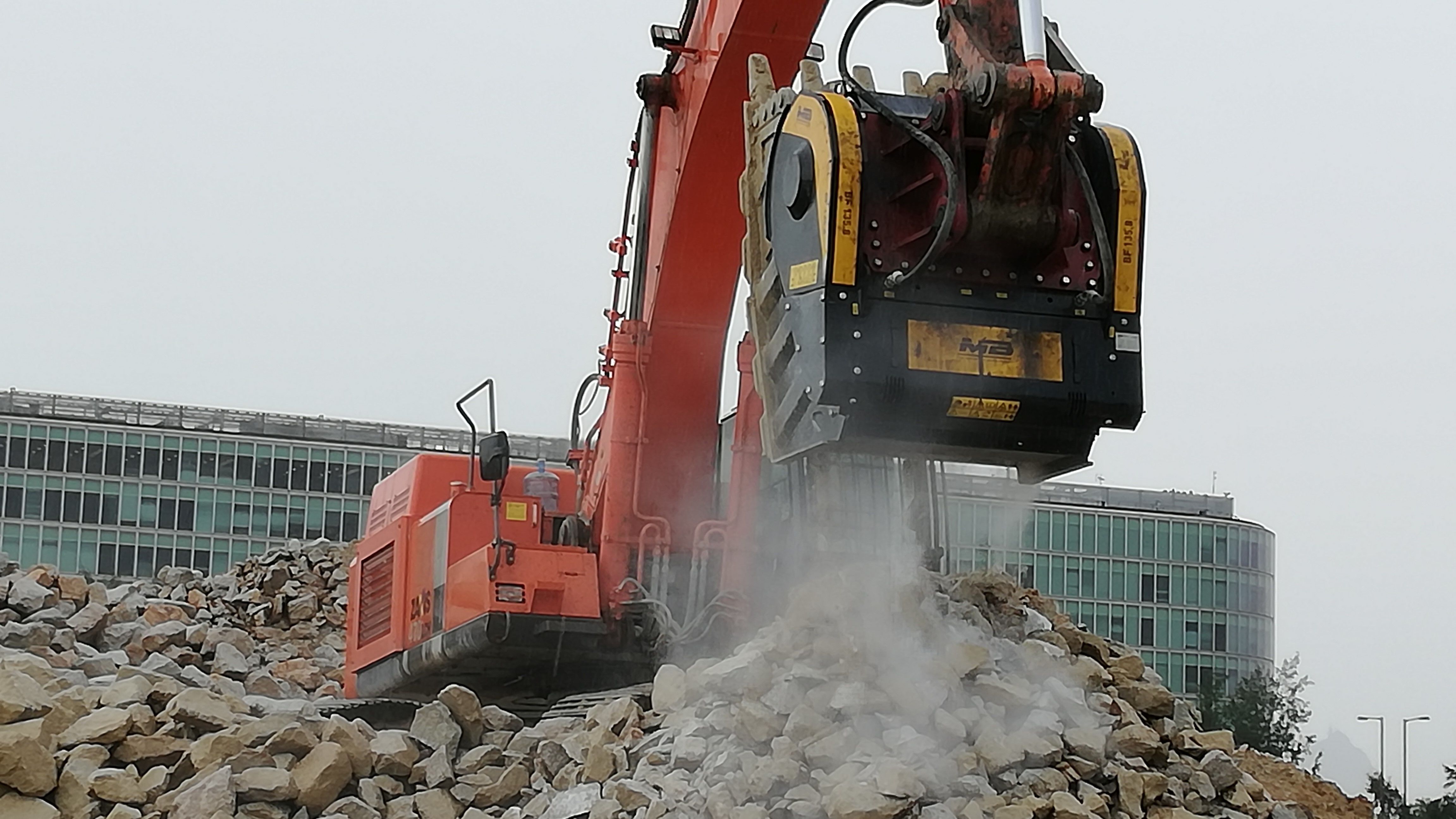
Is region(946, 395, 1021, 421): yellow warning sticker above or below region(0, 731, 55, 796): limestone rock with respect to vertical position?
above

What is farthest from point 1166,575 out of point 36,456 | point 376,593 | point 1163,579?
point 376,593

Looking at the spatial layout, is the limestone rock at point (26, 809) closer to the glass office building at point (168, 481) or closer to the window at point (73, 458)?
the glass office building at point (168, 481)

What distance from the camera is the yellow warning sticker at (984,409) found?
222 inches

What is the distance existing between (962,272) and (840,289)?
44 cm

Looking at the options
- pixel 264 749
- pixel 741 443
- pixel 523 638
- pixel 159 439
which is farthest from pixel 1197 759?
pixel 159 439

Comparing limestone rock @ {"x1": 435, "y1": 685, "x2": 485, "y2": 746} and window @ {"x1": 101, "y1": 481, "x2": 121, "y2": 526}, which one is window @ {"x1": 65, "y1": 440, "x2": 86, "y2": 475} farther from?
limestone rock @ {"x1": 435, "y1": 685, "x2": 485, "y2": 746}

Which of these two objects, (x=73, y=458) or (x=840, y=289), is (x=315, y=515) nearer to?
(x=73, y=458)

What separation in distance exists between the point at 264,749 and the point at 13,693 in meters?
1.23

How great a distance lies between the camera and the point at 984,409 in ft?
18.6

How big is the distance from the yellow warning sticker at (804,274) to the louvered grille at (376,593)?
4436 mm

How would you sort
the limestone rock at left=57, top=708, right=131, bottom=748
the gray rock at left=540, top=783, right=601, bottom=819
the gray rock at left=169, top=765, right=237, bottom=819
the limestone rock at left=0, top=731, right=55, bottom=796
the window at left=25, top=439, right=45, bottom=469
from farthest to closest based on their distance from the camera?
the window at left=25, top=439, right=45, bottom=469, the limestone rock at left=57, top=708, right=131, bottom=748, the limestone rock at left=0, top=731, right=55, bottom=796, the gray rock at left=169, top=765, right=237, bottom=819, the gray rock at left=540, top=783, right=601, bottom=819

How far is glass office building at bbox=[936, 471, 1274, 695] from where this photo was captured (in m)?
50.2

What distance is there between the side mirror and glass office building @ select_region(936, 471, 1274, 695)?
40256 mm

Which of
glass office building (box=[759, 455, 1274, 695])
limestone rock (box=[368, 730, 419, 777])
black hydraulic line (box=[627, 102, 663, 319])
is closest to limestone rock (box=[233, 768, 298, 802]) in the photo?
limestone rock (box=[368, 730, 419, 777])
